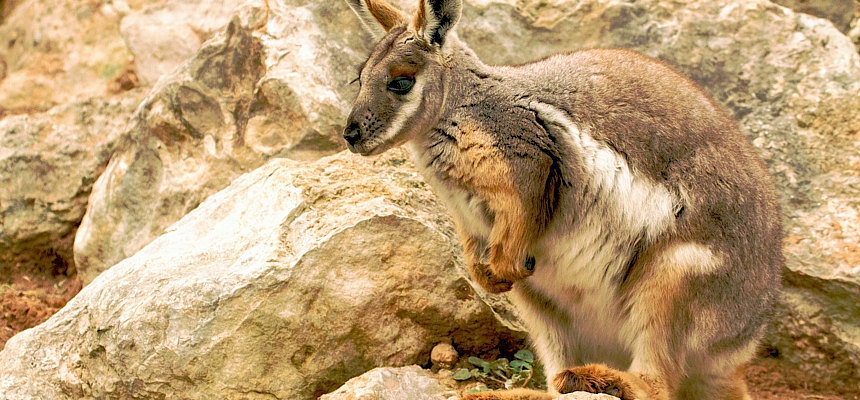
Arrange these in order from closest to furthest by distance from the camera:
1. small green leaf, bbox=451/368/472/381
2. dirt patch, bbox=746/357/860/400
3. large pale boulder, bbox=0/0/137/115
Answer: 1. small green leaf, bbox=451/368/472/381
2. dirt patch, bbox=746/357/860/400
3. large pale boulder, bbox=0/0/137/115

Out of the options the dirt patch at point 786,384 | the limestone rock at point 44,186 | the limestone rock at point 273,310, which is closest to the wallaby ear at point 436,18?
the limestone rock at point 273,310

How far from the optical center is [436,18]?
3943mm

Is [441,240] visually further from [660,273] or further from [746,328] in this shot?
[746,328]

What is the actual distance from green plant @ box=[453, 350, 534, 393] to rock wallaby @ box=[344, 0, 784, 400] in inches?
13.6

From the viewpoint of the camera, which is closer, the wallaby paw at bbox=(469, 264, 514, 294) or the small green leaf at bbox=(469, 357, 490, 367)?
the wallaby paw at bbox=(469, 264, 514, 294)

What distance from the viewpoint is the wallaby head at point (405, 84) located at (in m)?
3.96

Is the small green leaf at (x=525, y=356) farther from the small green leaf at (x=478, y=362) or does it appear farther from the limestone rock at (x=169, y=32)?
the limestone rock at (x=169, y=32)

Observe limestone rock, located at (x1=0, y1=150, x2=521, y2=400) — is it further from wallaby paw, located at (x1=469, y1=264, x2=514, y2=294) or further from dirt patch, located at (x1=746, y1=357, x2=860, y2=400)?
dirt patch, located at (x1=746, y1=357, x2=860, y2=400)

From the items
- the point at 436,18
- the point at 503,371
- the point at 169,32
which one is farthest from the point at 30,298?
the point at 436,18

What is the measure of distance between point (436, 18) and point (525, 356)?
192 cm

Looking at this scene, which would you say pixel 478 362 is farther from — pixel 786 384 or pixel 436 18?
pixel 786 384

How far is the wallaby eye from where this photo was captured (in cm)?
400

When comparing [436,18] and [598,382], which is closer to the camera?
[598,382]

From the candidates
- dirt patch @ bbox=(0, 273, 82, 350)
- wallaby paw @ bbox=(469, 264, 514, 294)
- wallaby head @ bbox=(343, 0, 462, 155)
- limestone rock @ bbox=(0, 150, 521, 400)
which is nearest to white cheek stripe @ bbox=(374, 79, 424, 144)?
wallaby head @ bbox=(343, 0, 462, 155)
